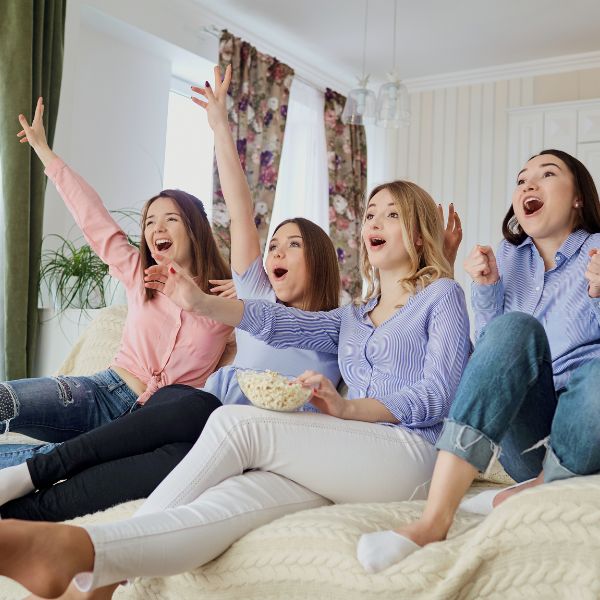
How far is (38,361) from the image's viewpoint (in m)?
3.57

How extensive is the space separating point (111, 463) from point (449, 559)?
77 centimetres

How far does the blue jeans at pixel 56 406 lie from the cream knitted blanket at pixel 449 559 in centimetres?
89

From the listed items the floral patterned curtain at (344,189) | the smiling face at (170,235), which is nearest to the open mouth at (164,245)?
the smiling face at (170,235)

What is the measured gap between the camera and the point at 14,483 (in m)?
1.57

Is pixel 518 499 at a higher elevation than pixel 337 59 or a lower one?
lower

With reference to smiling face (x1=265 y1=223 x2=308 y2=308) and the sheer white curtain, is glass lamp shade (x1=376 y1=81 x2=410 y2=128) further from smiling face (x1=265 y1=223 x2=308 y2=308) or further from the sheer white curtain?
smiling face (x1=265 y1=223 x2=308 y2=308)

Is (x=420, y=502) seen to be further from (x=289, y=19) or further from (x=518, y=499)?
(x=289, y=19)

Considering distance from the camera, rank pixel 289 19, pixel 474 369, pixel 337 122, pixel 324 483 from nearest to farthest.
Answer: pixel 474 369
pixel 324 483
pixel 289 19
pixel 337 122

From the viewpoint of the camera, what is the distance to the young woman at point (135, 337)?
6.75ft

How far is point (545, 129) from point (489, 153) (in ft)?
1.45

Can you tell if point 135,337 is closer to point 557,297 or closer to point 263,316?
point 263,316

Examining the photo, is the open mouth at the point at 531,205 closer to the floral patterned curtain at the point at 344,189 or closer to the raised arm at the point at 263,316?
the raised arm at the point at 263,316

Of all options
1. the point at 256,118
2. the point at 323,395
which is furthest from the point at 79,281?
the point at 256,118

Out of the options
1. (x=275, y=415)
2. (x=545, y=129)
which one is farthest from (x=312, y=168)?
(x=275, y=415)
